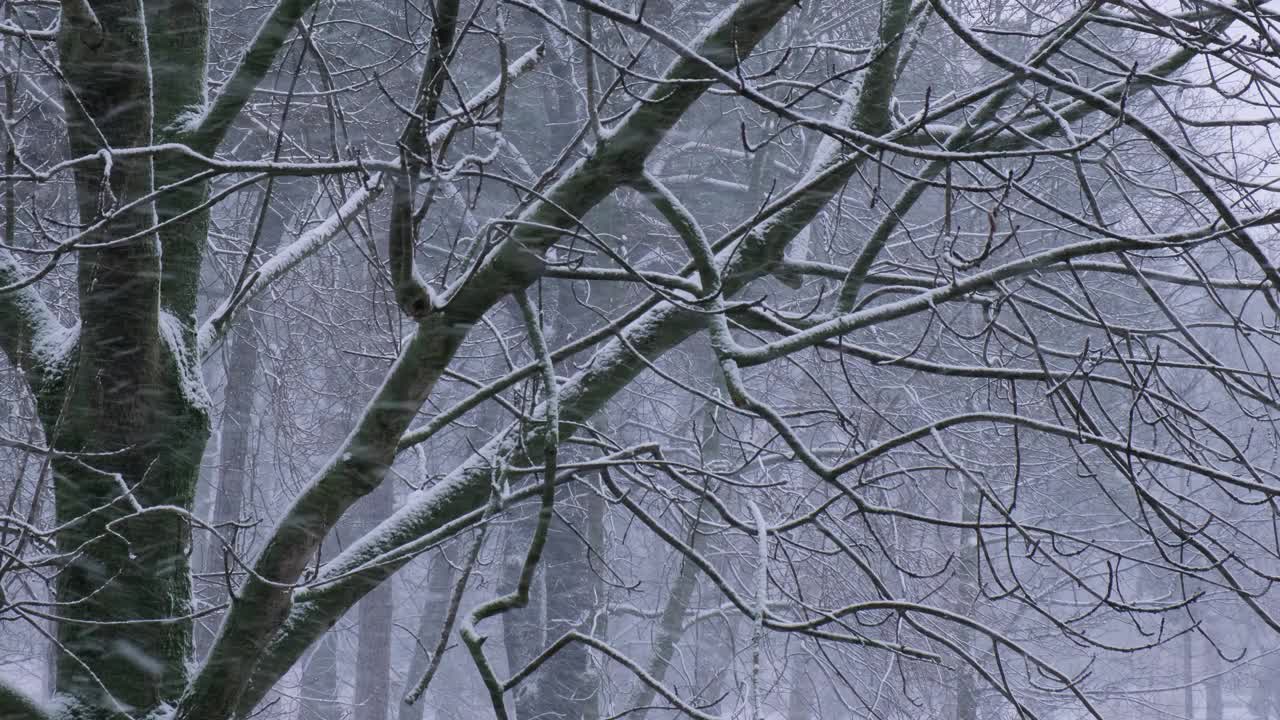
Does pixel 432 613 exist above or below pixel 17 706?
above

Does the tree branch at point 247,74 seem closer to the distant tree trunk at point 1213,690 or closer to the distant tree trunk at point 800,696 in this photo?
the distant tree trunk at point 800,696

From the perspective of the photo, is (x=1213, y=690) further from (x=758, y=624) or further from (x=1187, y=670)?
(x=758, y=624)

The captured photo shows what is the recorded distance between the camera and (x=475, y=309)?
295 cm

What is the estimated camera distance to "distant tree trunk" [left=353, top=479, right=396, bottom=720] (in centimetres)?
1274

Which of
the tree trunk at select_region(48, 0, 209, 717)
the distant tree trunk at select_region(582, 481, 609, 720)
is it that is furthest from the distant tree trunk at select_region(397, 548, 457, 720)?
the tree trunk at select_region(48, 0, 209, 717)

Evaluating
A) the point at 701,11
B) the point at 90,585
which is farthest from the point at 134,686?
the point at 701,11

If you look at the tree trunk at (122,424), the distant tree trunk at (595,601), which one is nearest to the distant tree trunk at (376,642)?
the distant tree trunk at (595,601)

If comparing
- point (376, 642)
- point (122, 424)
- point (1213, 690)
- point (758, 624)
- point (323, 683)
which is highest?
point (1213, 690)

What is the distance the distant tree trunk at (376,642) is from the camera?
502 inches

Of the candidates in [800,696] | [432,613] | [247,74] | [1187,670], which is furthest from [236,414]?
[1187,670]

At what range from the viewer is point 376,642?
1317 centimetres

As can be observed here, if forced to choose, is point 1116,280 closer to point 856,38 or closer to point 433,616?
point 856,38

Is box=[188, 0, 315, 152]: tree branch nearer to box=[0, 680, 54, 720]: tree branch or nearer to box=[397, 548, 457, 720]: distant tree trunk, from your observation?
box=[0, 680, 54, 720]: tree branch

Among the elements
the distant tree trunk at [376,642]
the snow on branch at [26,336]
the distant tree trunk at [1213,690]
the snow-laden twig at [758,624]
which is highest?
the distant tree trunk at [1213,690]
